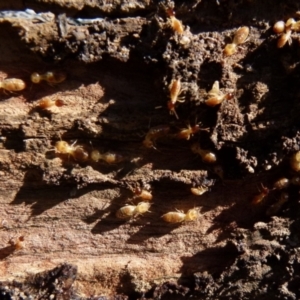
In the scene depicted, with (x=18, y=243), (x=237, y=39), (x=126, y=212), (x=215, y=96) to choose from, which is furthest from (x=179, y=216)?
(x=237, y=39)

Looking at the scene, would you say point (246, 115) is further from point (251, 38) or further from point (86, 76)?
point (86, 76)

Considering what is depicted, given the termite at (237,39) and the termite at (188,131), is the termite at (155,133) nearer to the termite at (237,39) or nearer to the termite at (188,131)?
the termite at (188,131)

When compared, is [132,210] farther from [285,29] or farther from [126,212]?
[285,29]

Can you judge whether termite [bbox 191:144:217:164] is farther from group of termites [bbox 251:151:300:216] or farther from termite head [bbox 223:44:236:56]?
termite head [bbox 223:44:236:56]

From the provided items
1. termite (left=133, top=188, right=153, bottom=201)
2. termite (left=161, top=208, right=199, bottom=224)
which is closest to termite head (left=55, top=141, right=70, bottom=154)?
termite (left=133, top=188, right=153, bottom=201)

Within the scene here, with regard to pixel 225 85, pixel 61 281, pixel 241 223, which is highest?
pixel 225 85

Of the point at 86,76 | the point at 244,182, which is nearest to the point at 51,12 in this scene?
the point at 86,76
